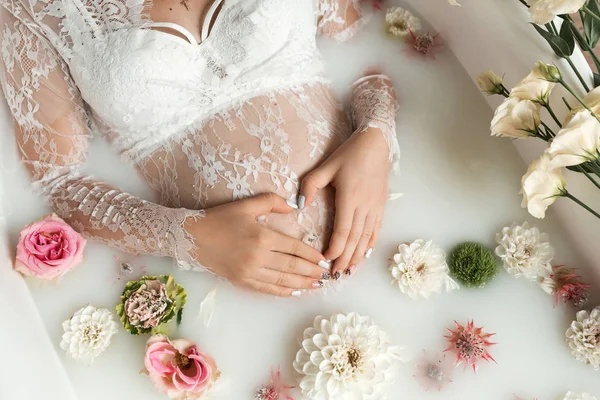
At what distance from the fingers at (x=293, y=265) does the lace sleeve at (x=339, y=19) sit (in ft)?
2.14

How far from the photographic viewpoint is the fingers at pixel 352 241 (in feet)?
3.67

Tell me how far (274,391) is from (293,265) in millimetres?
314

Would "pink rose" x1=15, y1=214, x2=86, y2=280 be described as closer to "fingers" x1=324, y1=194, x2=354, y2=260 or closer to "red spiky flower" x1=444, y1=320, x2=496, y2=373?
"fingers" x1=324, y1=194, x2=354, y2=260

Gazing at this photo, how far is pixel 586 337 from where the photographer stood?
43.4 inches

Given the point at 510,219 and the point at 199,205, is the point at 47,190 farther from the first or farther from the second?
the point at 510,219

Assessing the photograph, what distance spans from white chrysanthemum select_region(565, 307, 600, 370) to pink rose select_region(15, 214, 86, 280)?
1.17 m

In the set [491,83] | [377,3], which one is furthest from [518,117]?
[377,3]

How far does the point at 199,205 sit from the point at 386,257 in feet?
1.61

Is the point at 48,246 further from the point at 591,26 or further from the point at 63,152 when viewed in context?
the point at 591,26

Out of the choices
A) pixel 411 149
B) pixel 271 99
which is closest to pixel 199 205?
pixel 271 99

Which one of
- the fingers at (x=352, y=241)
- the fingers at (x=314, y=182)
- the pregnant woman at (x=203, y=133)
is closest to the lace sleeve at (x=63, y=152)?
the pregnant woman at (x=203, y=133)

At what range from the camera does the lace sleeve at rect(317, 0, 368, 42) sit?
51.3 inches

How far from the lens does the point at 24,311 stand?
1212mm

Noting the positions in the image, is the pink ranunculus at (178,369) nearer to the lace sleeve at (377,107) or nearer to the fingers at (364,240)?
the fingers at (364,240)
